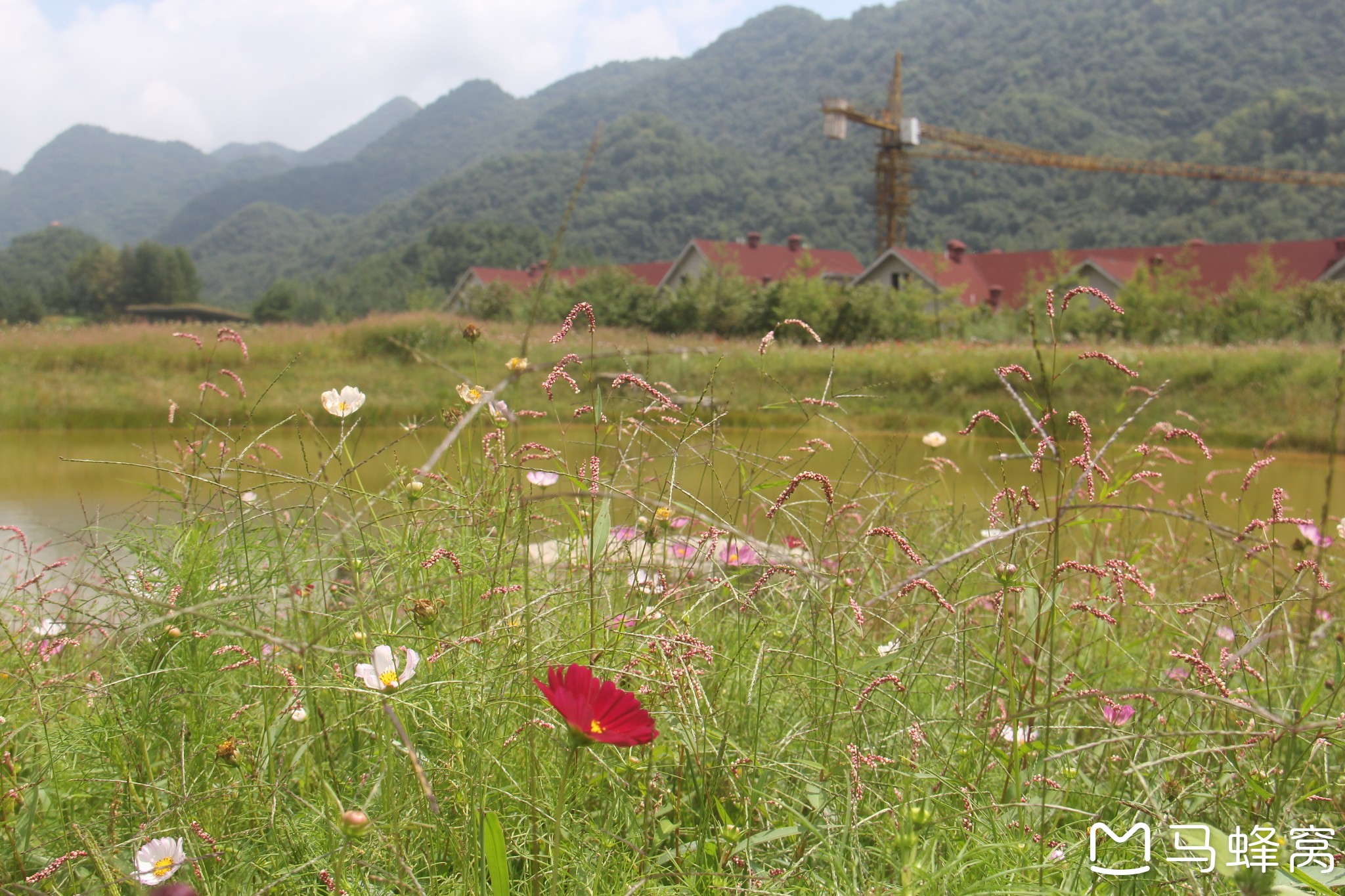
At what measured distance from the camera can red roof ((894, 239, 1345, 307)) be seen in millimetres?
23578

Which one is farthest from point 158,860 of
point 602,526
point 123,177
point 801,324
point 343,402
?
point 123,177

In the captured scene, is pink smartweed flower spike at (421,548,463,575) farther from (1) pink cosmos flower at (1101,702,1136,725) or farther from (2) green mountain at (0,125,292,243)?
(2) green mountain at (0,125,292,243)

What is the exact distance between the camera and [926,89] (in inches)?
2709

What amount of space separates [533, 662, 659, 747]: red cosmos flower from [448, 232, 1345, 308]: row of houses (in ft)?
65.0

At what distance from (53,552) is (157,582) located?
2525mm

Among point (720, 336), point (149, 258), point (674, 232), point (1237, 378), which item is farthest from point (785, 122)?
point (1237, 378)

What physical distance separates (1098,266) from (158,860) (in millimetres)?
27461

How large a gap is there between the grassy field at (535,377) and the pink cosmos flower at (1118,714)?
22.7 ft

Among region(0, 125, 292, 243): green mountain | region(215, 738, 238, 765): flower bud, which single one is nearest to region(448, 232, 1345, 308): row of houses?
region(215, 738, 238, 765): flower bud

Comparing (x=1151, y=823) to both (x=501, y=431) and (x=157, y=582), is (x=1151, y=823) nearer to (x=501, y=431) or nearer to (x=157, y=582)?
(x=501, y=431)

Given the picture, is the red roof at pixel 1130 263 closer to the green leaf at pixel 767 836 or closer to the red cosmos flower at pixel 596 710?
the green leaf at pixel 767 836

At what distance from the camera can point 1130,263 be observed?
25906 millimetres

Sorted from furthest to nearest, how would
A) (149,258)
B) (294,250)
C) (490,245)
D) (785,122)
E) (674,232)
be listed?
1. (785,122)
2. (294,250)
3. (674,232)
4. (149,258)
5. (490,245)

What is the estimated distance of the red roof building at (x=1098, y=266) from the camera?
922 inches
